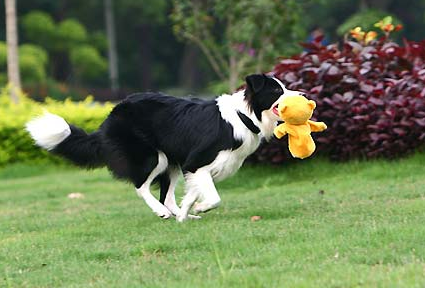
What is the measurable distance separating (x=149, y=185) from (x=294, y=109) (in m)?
1.59

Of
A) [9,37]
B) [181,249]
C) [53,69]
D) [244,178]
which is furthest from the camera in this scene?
[53,69]

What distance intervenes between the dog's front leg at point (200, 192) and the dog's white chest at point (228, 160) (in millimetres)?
72

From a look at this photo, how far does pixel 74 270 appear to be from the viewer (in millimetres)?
5273

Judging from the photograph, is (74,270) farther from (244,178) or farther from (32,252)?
(244,178)

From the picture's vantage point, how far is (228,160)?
6688mm

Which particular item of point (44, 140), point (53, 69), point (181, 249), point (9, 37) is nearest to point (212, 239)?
point (181, 249)

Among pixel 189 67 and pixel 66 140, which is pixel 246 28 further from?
pixel 189 67

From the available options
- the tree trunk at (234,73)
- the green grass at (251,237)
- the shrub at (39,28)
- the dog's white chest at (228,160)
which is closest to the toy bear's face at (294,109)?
the dog's white chest at (228,160)

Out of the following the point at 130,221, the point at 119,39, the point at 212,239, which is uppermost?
the point at 212,239

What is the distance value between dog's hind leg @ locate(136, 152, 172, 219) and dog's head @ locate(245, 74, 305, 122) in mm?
1031

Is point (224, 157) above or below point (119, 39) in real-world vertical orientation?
above

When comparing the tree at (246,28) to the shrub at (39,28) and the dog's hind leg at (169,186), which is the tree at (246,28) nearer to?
the dog's hind leg at (169,186)

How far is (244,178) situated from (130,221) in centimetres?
294

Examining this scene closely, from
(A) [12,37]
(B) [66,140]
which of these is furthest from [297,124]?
(A) [12,37]
